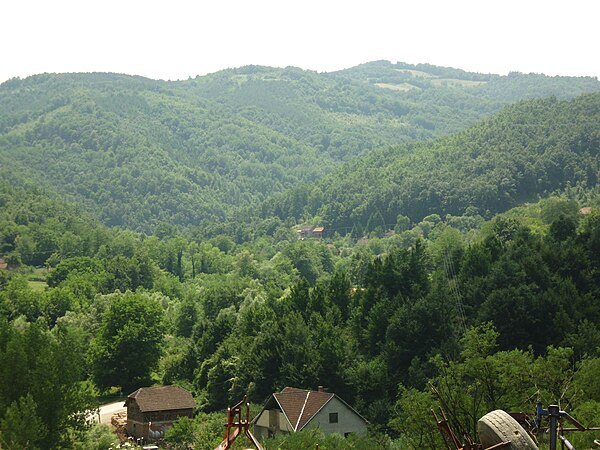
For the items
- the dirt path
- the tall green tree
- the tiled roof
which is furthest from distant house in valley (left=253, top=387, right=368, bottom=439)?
the tall green tree

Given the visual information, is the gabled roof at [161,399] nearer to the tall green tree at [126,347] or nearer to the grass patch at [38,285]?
the tall green tree at [126,347]

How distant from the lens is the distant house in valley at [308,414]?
62812mm

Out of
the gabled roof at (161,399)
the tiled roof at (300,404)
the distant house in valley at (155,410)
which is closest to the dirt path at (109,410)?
the distant house in valley at (155,410)

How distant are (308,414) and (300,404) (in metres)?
1.84

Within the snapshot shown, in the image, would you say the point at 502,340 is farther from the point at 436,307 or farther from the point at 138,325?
the point at 138,325

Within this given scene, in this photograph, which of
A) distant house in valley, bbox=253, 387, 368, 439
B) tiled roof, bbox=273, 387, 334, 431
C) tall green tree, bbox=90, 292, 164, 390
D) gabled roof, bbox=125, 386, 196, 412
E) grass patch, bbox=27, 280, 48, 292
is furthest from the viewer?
grass patch, bbox=27, 280, 48, 292

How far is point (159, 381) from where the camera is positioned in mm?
98125

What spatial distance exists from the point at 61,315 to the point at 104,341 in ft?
108

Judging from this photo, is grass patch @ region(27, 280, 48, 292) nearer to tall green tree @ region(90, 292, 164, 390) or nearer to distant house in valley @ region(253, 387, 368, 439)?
tall green tree @ region(90, 292, 164, 390)

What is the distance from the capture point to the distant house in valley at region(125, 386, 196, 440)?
76.8m

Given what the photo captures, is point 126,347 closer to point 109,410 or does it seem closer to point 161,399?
point 109,410

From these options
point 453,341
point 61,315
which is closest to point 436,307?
point 453,341

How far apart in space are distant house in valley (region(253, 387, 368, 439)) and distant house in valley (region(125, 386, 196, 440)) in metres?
12.7

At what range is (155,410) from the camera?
254 feet
